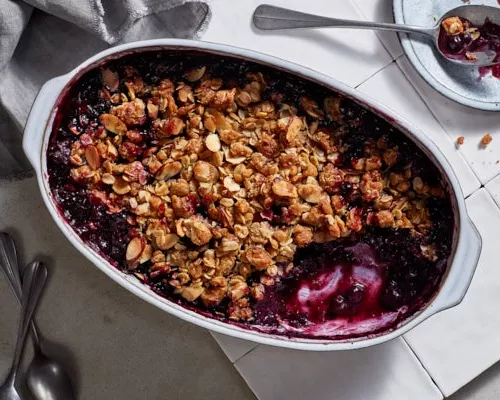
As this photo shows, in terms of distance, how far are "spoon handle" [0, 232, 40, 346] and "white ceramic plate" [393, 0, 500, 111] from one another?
0.82m

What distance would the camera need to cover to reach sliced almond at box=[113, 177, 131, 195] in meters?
1.09

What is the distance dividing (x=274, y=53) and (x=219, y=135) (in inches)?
7.9

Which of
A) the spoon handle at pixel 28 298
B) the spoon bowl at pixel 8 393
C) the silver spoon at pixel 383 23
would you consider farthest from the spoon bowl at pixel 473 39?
the spoon bowl at pixel 8 393

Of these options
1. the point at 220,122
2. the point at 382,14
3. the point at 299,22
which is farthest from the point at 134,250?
the point at 382,14

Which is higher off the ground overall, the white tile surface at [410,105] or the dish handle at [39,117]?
the white tile surface at [410,105]

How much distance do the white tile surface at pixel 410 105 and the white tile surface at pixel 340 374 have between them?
32cm

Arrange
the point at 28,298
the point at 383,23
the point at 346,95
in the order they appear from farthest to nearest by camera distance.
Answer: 1. the point at 28,298
2. the point at 383,23
3. the point at 346,95

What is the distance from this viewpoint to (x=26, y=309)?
133 centimetres

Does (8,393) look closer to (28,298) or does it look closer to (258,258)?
(28,298)

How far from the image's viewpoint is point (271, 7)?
1.17 meters

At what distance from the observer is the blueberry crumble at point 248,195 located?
1.07m

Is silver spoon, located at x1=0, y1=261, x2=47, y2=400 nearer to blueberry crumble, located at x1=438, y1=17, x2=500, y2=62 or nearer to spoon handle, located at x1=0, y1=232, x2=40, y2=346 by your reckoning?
spoon handle, located at x1=0, y1=232, x2=40, y2=346

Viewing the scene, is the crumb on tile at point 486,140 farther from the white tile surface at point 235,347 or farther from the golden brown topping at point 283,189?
the white tile surface at point 235,347

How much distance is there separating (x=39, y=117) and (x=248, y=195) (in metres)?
0.33
